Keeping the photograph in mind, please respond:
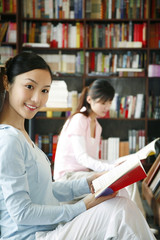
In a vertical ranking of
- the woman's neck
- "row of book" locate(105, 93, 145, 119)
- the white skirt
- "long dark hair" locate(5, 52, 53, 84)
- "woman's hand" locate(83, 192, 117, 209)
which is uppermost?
"long dark hair" locate(5, 52, 53, 84)

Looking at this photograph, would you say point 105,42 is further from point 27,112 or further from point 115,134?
point 27,112

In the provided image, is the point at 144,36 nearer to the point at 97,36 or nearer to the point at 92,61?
the point at 97,36

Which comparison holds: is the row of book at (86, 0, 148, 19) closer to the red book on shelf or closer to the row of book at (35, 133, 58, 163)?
the red book on shelf

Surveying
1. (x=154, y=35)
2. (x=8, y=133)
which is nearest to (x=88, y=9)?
(x=154, y=35)

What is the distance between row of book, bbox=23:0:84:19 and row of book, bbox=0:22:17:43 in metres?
0.24

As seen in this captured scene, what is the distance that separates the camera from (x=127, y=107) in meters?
3.77

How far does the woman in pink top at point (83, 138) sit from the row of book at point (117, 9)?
176cm

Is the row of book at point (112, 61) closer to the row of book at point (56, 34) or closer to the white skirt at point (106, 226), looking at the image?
the row of book at point (56, 34)

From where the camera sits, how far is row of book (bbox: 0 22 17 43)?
357 centimetres

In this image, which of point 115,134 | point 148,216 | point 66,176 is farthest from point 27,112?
point 115,134

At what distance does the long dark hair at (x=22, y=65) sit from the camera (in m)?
1.08

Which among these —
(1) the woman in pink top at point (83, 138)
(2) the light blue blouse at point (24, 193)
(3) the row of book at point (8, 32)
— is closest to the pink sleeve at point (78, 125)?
(1) the woman in pink top at point (83, 138)

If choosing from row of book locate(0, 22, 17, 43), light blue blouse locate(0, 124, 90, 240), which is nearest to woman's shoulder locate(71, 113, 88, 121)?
light blue blouse locate(0, 124, 90, 240)

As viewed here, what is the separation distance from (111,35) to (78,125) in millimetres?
2024
